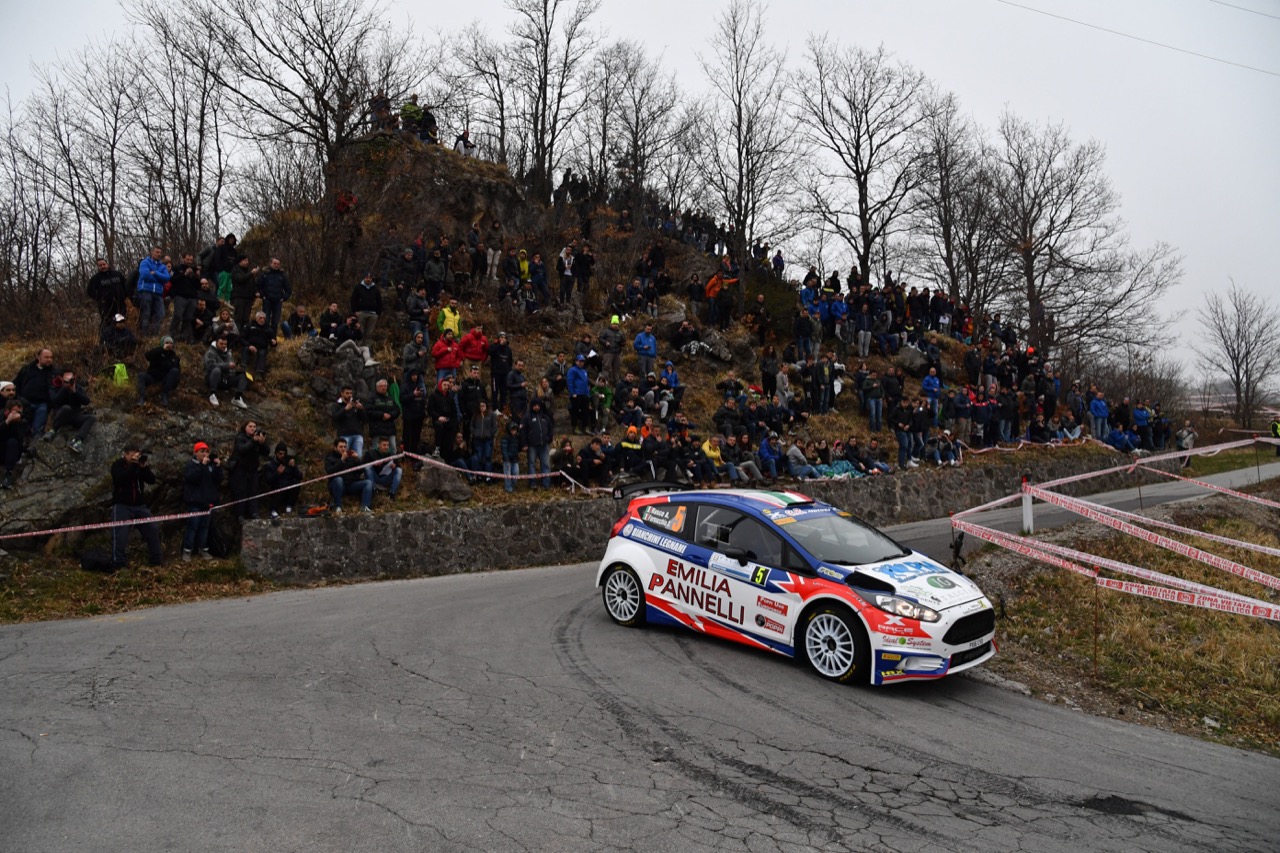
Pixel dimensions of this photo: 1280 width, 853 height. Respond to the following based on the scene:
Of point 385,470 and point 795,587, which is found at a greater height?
point 385,470

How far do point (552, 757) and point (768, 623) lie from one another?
3.31 meters

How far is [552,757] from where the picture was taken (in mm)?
6379

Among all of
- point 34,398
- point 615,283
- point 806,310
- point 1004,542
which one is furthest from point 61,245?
point 1004,542

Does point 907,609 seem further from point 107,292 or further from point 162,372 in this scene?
point 107,292

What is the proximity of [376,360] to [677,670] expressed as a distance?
14.7m

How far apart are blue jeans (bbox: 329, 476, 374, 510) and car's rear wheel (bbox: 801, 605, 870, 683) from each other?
365 inches

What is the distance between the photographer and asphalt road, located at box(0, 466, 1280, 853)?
527cm

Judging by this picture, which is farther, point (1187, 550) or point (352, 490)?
point (352, 490)

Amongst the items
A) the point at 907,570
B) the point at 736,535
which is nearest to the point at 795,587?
the point at 736,535

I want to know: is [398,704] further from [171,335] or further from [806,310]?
[806,310]

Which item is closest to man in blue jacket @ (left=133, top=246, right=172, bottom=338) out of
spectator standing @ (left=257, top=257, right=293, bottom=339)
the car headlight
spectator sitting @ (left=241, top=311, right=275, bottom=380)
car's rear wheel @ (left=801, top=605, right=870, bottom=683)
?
spectator sitting @ (left=241, top=311, right=275, bottom=380)

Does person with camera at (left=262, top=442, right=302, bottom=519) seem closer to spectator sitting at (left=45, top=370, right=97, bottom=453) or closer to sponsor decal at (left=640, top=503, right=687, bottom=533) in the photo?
spectator sitting at (left=45, top=370, right=97, bottom=453)

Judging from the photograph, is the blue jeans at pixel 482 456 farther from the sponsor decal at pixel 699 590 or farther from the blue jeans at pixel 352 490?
the sponsor decal at pixel 699 590

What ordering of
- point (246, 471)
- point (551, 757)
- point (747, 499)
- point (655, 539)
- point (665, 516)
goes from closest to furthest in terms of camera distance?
point (551, 757)
point (747, 499)
point (655, 539)
point (665, 516)
point (246, 471)
